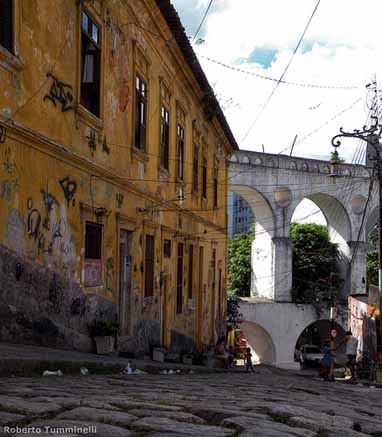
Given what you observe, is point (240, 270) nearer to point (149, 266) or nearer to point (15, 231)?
point (149, 266)

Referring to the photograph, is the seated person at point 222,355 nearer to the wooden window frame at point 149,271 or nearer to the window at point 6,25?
the wooden window frame at point 149,271

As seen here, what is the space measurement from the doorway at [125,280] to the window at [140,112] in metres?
1.69

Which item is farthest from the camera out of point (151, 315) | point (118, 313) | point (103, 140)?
point (151, 315)

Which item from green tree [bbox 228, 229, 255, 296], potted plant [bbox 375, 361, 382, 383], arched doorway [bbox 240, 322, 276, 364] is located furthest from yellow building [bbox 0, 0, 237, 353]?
green tree [bbox 228, 229, 255, 296]

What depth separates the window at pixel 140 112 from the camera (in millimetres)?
11688

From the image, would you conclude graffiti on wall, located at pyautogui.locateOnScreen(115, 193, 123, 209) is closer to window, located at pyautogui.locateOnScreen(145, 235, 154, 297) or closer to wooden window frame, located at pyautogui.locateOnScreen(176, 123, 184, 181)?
window, located at pyautogui.locateOnScreen(145, 235, 154, 297)

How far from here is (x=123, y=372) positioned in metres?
8.51

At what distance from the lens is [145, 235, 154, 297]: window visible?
12641 millimetres

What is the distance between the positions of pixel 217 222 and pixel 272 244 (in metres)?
6.17

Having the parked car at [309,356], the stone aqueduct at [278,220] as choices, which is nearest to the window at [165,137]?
the stone aqueduct at [278,220]

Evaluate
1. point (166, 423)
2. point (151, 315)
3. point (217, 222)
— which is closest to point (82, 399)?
point (166, 423)

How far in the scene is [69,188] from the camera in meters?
8.53

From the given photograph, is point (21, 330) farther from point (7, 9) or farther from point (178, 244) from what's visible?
point (178, 244)

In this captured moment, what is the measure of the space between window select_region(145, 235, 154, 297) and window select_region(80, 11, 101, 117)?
3.72 meters
